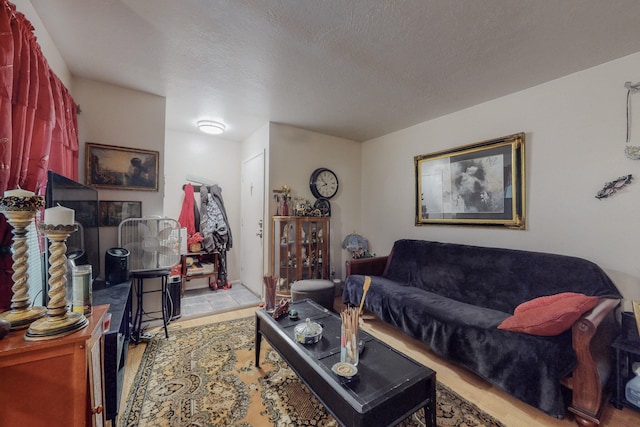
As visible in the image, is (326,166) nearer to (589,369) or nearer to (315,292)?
(315,292)

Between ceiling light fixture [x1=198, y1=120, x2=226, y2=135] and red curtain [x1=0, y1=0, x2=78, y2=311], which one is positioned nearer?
red curtain [x1=0, y1=0, x2=78, y2=311]

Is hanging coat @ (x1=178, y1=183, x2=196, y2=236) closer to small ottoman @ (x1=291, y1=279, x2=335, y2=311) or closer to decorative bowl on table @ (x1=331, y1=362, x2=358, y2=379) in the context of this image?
small ottoman @ (x1=291, y1=279, x2=335, y2=311)

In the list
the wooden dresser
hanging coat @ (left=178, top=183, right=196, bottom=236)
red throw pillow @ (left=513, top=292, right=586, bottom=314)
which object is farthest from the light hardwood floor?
hanging coat @ (left=178, top=183, right=196, bottom=236)

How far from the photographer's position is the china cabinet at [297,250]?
10.8ft

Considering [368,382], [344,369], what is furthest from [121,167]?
[368,382]

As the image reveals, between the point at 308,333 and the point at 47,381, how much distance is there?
1.11m

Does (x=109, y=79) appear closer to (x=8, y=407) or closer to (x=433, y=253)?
(x=8, y=407)

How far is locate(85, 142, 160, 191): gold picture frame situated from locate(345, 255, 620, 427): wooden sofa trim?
355 cm

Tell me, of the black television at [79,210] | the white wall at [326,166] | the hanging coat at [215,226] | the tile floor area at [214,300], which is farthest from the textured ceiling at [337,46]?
the tile floor area at [214,300]

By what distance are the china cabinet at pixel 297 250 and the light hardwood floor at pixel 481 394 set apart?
3.92ft

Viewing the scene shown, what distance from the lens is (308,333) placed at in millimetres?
1564

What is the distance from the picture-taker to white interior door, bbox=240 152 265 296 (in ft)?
11.7

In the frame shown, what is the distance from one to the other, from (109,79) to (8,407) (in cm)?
256

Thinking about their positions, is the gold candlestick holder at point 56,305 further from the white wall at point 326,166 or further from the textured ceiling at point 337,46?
the white wall at point 326,166
